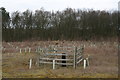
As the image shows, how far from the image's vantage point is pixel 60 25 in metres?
48.5

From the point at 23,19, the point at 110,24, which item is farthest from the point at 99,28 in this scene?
the point at 23,19

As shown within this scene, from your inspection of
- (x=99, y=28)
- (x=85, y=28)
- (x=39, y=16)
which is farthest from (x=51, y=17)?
(x=99, y=28)

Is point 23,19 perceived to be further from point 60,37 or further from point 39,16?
point 60,37

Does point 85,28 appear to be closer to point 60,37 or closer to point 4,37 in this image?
point 60,37

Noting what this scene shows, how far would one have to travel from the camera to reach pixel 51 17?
5312cm

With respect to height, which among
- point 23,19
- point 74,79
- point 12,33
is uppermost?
point 23,19

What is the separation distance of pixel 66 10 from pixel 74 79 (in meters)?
46.8

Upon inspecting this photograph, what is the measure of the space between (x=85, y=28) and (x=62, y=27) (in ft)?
19.3

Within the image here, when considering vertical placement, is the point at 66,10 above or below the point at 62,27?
above

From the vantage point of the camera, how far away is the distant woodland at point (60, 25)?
45.7m

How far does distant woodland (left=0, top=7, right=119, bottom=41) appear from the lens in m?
45.7

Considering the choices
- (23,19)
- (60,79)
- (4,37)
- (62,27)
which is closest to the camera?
(60,79)

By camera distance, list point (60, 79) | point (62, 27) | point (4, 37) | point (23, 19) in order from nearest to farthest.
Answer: point (60, 79) < point (4, 37) < point (62, 27) < point (23, 19)

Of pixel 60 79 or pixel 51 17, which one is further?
pixel 51 17
